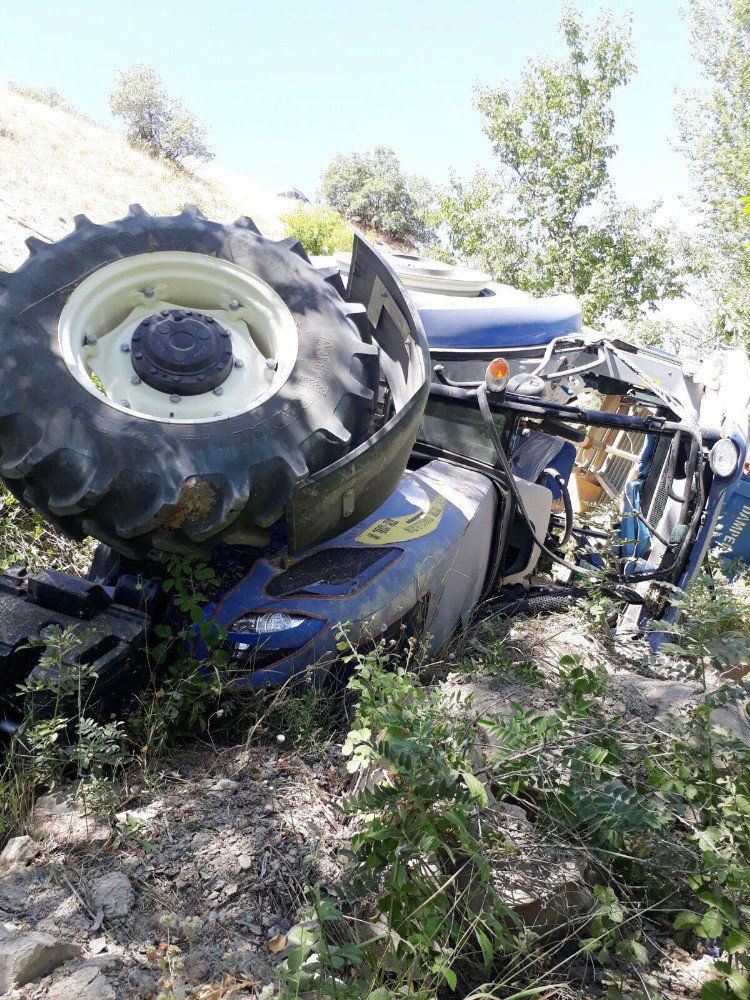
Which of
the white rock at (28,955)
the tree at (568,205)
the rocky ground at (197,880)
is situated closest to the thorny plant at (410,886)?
the rocky ground at (197,880)

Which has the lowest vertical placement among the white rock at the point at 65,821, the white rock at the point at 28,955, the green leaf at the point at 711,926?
the white rock at the point at 65,821

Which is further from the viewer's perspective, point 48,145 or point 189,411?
point 48,145

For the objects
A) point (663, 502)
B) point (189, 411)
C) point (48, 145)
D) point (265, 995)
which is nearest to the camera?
point (265, 995)

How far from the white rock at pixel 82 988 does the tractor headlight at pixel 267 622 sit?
137 cm

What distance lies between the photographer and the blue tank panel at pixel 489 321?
4953 millimetres

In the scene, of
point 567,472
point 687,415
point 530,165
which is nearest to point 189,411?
point 687,415

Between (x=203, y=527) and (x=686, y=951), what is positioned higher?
(x=203, y=527)

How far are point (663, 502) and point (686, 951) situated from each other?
119 inches

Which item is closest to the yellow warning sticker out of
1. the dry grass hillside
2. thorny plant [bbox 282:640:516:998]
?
thorny plant [bbox 282:640:516:998]

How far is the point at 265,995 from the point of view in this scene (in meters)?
1.74

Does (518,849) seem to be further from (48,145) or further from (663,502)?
(48,145)

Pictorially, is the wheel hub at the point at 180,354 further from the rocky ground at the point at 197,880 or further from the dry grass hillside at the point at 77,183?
the dry grass hillside at the point at 77,183

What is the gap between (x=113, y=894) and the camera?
210 cm

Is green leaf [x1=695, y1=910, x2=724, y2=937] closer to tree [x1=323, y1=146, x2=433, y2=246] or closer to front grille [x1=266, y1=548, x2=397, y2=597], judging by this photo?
front grille [x1=266, y1=548, x2=397, y2=597]
